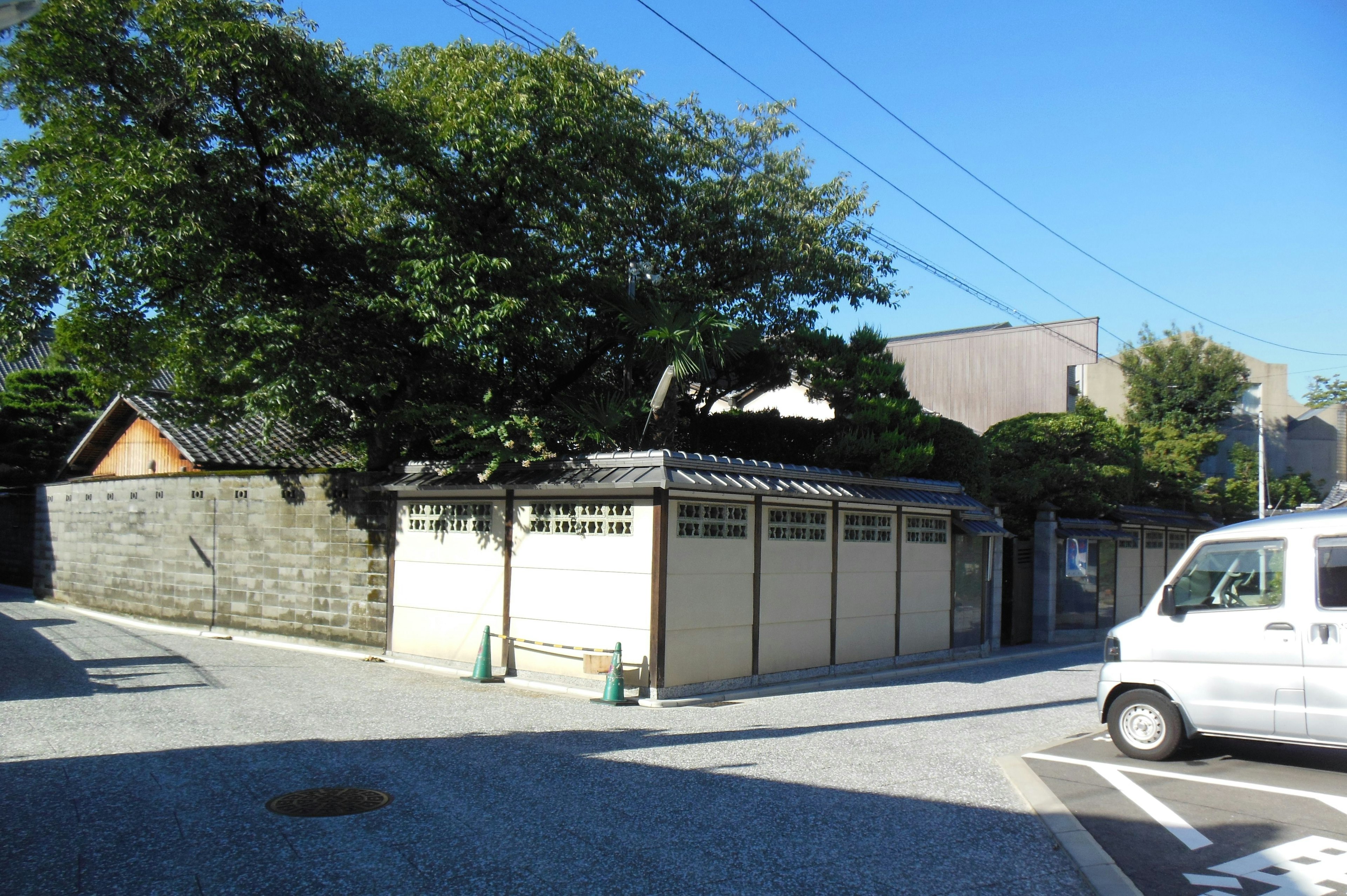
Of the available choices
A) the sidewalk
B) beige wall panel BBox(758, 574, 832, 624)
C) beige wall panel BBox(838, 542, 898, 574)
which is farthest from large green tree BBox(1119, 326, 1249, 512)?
beige wall panel BBox(758, 574, 832, 624)

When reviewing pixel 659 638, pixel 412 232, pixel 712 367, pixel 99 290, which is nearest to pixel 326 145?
pixel 412 232

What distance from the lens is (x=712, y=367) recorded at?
14.9 meters

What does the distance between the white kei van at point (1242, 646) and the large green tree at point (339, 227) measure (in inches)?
266

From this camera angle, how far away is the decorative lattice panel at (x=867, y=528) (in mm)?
13586

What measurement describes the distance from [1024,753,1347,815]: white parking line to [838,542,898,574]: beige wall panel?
17.7 feet

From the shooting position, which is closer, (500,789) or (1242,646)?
(500,789)

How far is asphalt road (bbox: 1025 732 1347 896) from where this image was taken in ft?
16.9

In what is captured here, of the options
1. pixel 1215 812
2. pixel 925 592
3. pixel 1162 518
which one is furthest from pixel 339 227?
pixel 1162 518

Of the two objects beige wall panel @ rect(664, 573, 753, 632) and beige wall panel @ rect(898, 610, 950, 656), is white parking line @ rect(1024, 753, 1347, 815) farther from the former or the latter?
beige wall panel @ rect(898, 610, 950, 656)

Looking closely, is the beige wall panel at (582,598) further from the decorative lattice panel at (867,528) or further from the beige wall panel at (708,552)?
the decorative lattice panel at (867,528)

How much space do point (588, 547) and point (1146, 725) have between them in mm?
6255

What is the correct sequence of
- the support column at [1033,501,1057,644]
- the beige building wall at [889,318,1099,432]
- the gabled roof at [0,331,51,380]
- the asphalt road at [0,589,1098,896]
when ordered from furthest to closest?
the gabled roof at [0,331,51,380] → the beige building wall at [889,318,1099,432] → the support column at [1033,501,1057,644] → the asphalt road at [0,589,1098,896]

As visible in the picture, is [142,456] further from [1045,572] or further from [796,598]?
[1045,572]

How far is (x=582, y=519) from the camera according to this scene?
450 inches
